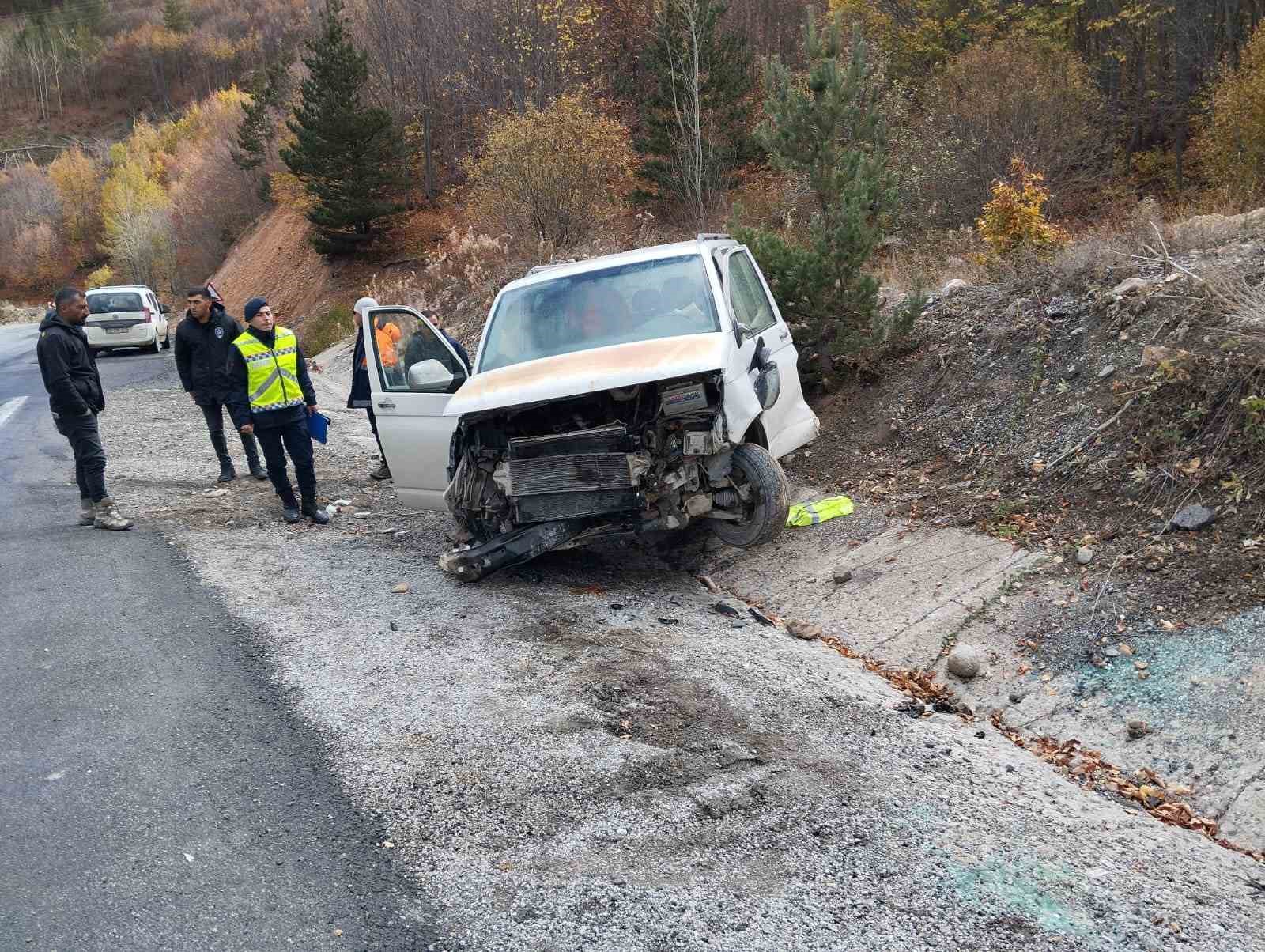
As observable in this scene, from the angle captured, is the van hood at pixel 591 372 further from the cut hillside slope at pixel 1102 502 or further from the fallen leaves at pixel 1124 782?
the fallen leaves at pixel 1124 782

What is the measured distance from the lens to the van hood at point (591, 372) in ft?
19.9

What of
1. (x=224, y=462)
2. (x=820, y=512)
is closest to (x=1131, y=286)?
(x=820, y=512)

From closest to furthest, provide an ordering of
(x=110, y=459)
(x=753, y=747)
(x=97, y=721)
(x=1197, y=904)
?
(x=1197, y=904)
(x=753, y=747)
(x=97, y=721)
(x=110, y=459)

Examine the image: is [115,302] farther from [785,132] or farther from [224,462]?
[785,132]

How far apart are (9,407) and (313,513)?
10.6 m

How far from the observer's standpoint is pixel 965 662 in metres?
5.49

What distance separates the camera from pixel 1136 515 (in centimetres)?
618

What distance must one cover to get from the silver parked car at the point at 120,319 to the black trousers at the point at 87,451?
18304 millimetres

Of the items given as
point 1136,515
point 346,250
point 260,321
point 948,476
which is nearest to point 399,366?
point 260,321

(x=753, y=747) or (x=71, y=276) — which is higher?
(x=753, y=747)

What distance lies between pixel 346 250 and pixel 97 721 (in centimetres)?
3260

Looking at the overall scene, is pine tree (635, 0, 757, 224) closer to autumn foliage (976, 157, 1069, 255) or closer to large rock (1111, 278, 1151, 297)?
autumn foliage (976, 157, 1069, 255)

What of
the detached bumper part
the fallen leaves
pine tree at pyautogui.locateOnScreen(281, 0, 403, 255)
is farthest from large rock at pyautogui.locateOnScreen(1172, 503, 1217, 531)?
pine tree at pyautogui.locateOnScreen(281, 0, 403, 255)

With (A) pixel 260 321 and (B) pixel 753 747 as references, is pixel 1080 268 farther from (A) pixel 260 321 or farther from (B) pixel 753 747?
(A) pixel 260 321
